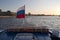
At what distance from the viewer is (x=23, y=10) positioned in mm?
9938

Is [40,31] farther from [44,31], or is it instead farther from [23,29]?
[23,29]

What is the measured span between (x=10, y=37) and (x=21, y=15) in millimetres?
1592

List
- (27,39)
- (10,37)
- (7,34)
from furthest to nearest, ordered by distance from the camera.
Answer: (7,34) → (10,37) → (27,39)

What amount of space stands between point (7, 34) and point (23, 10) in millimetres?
1983

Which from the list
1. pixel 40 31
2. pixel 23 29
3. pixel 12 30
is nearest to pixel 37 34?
pixel 40 31

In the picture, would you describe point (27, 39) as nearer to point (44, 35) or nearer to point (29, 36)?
point (29, 36)

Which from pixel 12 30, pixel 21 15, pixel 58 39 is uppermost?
pixel 21 15

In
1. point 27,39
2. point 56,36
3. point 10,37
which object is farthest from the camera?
point 56,36

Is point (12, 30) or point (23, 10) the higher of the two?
point (23, 10)

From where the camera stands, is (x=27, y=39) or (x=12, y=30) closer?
(x=27, y=39)

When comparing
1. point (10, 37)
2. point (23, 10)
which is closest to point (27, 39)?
point (10, 37)

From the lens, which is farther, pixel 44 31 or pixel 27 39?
pixel 44 31

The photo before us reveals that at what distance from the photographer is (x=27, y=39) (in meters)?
8.36

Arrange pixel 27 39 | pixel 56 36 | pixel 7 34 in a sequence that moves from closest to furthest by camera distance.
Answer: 1. pixel 27 39
2. pixel 7 34
3. pixel 56 36
